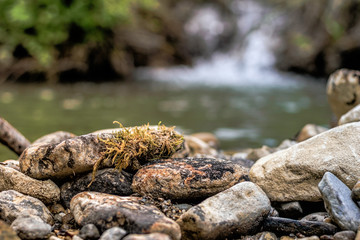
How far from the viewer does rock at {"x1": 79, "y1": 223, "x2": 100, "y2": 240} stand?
238cm

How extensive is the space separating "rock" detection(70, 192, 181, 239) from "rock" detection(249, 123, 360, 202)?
1.06 metres

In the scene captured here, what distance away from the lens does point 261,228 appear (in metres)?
2.69

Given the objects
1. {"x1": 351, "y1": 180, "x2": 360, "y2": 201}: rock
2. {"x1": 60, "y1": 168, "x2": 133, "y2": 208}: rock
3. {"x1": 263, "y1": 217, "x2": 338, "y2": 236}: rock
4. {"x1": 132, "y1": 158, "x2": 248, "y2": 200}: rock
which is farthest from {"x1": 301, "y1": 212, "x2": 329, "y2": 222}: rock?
{"x1": 60, "y1": 168, "x2": 133, "y2": 208}: rock

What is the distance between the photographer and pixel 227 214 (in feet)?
8.35

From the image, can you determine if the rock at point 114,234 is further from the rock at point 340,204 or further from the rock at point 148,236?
the rock at point 340,204

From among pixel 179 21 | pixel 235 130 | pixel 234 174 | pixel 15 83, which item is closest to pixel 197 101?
pixel 235 130

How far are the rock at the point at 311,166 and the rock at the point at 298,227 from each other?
1.23 ft

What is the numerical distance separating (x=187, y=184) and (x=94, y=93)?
9.85m

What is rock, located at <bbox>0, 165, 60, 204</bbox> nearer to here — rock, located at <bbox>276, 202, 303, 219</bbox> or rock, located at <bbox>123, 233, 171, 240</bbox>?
rock, located at <bbox>123, 233, 171, 240</bbox>

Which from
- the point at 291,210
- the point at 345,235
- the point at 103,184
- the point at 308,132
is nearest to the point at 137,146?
the point at 103,184

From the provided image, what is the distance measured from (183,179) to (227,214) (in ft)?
1.44

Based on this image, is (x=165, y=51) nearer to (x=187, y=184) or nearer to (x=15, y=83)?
(x=15, y=83)

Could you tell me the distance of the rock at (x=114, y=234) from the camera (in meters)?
2.23

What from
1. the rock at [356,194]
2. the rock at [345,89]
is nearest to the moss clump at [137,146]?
the rock at [356,194]
